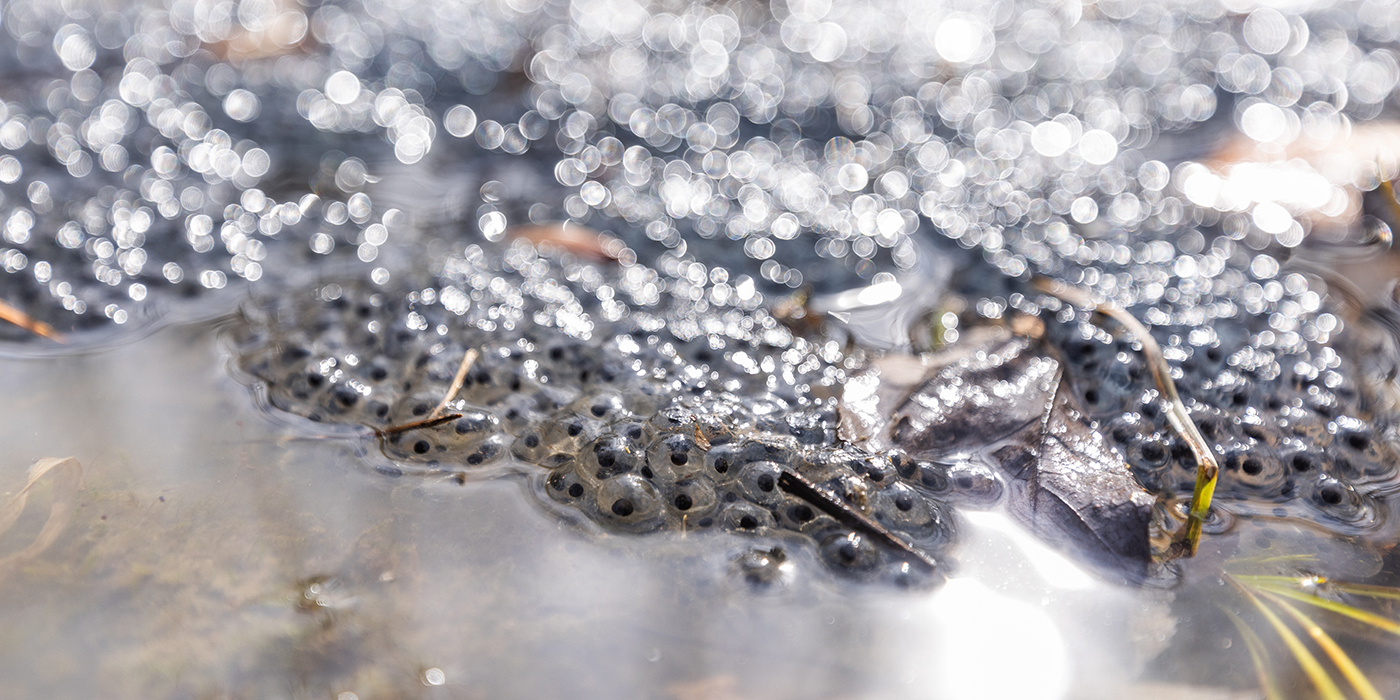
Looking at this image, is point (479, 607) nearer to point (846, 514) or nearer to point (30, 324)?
point (846, 514)

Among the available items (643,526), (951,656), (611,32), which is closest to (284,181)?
(611,32)

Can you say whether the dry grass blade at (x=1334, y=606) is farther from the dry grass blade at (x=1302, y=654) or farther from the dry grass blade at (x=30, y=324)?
the dry grass blade at (x=30, y=324)

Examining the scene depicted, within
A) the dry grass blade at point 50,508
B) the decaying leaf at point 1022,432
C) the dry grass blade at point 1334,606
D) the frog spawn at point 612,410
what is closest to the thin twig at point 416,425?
the frog spawn at point 612,410

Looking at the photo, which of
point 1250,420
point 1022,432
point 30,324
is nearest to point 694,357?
point 1022,432

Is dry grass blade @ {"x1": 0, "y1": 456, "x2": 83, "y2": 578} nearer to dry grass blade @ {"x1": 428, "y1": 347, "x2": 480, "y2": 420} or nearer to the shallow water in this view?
the shallow water

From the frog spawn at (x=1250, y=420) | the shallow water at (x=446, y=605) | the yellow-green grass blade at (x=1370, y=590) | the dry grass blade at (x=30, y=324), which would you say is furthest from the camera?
the dry grass blade at (x=30, y=324)

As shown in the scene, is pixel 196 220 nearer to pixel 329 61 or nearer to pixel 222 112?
pixel 222 112
